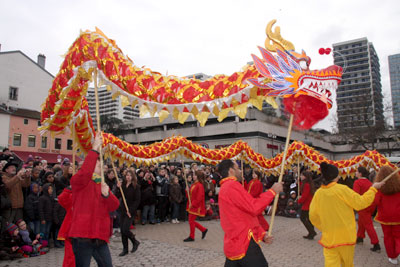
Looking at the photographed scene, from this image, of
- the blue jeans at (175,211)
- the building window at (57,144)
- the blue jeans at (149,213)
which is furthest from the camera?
the building window at (57,144)

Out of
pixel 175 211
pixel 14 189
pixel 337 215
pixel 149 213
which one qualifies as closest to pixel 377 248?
pixel 337 215

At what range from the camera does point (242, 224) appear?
324 centimetres

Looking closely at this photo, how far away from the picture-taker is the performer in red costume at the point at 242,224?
315cm

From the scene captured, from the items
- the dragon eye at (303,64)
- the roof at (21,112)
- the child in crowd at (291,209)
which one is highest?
the roof at (21,112)

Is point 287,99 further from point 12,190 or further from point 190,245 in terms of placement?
point 12,190

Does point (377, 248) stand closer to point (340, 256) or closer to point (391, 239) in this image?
point (391, 239)

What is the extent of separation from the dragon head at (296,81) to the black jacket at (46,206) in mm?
5805

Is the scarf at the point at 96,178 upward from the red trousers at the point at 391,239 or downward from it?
upward

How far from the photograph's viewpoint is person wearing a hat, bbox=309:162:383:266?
3.87 m

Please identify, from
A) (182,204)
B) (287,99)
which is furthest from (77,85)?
(182,204)

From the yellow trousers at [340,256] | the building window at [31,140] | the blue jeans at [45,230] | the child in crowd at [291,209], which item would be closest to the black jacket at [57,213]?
the blue jeans at [45,230]

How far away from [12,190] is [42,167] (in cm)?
235

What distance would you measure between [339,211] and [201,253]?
3.68 m

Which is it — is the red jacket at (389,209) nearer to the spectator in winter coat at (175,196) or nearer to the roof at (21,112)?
the spectator in winter coat at (175,196)
